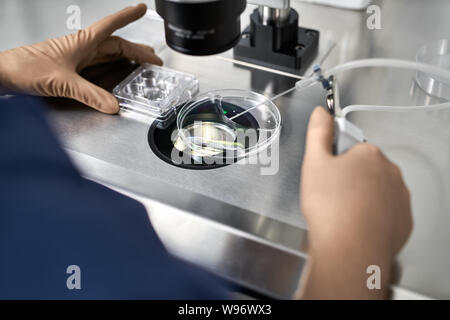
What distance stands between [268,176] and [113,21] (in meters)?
0.57

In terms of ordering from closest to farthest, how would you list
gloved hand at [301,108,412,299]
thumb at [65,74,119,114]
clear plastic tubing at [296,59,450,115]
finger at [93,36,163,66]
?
gloved hand at [301,108,412,299]
clear plastic tubing at [296,59,450,115]
thumb at [65,74,119,114]
finger at [93,36,163,66]

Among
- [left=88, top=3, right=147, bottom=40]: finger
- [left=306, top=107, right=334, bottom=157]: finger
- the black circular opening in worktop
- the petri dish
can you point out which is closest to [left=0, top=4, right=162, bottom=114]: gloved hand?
[left=88, top=3, right=147, bottom=40]: finger

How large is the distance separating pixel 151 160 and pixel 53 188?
7.8 inches

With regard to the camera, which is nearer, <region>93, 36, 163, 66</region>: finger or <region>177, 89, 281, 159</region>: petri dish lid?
<region>177, 89, 281, 159</region>: petri dish lid

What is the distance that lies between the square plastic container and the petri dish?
54 cm

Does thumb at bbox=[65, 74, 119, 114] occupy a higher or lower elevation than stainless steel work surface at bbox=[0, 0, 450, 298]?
higher

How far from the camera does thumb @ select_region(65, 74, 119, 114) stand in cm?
103

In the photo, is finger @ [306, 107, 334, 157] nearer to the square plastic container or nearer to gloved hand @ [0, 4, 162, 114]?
the square plastic container

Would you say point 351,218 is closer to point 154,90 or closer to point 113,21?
point 154,90

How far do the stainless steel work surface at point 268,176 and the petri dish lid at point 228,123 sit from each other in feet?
0.12

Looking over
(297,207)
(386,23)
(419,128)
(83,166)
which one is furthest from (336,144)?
(386,23)

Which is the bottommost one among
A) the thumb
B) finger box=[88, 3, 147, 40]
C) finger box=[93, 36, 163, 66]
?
the thumb

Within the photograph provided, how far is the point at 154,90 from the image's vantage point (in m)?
1.11

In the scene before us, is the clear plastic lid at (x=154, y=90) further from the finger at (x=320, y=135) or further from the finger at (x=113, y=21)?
the finger at (x=320, y=135)
